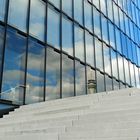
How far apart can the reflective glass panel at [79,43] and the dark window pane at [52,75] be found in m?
2.27

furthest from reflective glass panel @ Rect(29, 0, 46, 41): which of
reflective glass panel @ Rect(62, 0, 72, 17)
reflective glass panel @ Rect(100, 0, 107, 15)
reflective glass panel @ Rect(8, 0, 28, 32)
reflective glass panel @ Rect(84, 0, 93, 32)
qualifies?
reflective glass panel @ Rect(100, 0, 107, 15)

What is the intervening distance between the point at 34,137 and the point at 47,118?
1209 millimetres

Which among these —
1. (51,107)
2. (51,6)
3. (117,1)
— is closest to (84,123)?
(51,107)

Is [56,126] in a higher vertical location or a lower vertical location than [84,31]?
lower

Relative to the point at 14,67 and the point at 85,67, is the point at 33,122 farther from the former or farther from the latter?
the point at 85,67

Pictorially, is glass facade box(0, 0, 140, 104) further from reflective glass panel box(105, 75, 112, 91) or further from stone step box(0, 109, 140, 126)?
stone step box(0, 109, 140, 126)

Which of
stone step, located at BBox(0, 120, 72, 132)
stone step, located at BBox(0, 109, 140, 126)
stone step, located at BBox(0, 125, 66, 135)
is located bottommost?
stone step, located at BBox(0, 125, 66, 135)

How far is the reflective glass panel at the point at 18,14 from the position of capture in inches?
503

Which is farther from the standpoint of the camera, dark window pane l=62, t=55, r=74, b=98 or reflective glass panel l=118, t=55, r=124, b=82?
reflective glass panel l=118, t=55, r=124, b=82

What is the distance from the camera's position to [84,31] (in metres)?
18.6

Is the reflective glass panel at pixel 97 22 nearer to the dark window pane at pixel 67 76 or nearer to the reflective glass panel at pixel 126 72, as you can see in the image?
the reflective glass panel at pixel 126 72

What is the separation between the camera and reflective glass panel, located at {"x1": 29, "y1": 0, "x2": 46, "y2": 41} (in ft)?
45.8

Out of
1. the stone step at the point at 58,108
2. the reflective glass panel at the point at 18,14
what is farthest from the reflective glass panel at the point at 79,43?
the stone step at the point at 58,108

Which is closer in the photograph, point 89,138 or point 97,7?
point 89,138
